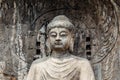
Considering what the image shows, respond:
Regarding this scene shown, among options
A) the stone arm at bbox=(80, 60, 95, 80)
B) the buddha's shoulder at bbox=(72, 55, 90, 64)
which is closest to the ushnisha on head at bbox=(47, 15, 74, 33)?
the buddha's shoulder at bbox=(72, 55, 90, 64)

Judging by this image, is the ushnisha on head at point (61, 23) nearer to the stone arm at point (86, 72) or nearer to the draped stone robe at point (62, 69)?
the draped stone robe at point (62, 69)

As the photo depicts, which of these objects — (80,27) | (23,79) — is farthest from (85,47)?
(23,79)

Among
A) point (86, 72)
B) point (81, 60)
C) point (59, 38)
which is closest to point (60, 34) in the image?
point (59, 38)

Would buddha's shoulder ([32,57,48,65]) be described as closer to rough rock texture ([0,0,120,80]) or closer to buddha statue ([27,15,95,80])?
buddha statue ([27,15,95,80])

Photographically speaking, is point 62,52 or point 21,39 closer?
point 62,52

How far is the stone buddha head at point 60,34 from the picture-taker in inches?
461

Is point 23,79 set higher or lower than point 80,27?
lower

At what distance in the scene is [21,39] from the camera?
1260 centimetres

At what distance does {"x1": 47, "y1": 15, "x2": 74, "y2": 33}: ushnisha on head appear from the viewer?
1174 centimetres

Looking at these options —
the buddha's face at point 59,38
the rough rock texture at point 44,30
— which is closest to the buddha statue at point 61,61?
the buddha's face at point 59,38

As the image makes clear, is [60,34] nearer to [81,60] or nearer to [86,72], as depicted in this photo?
[81,60]

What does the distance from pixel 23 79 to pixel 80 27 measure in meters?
1.31

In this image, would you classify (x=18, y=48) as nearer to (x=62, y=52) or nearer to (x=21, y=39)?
(x=21, y=39)

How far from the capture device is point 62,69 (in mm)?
11617
